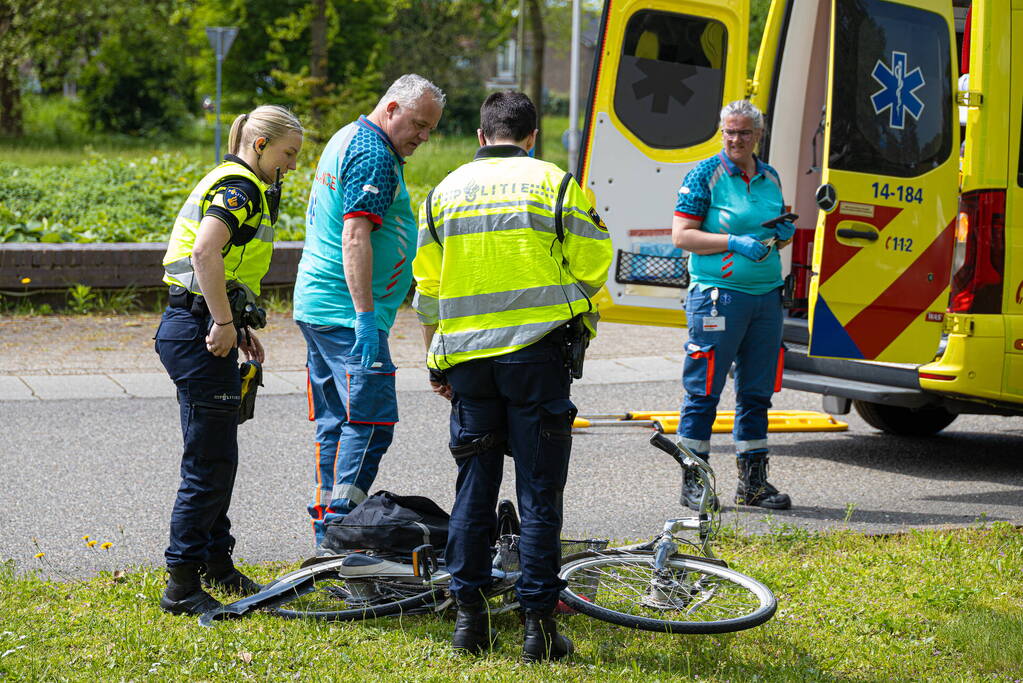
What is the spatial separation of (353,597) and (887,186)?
11.0 feet

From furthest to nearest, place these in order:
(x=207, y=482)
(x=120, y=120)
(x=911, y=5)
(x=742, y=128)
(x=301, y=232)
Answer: (x=120, y=120) → (x=301, y=232) → (x=911, y=5) → (x=742, y=128) → (x=207, y=482)

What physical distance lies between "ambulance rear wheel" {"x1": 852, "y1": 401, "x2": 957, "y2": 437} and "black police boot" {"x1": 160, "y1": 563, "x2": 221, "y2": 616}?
4.70 m

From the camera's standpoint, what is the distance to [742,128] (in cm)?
568

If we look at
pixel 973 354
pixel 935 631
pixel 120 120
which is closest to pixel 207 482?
pixel 935 631

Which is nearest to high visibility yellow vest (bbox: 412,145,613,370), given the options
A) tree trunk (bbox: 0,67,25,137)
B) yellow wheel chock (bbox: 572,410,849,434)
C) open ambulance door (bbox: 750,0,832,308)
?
yellow wheel chock (bbox: 572,410,849,434)

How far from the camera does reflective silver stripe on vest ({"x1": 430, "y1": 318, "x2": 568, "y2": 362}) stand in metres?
3.86

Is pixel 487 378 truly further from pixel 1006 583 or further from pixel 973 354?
pixel 973 354

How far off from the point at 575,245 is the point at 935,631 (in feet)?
6.05

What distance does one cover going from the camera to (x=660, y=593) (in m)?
4.32

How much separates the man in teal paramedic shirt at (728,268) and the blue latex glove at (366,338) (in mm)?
1827

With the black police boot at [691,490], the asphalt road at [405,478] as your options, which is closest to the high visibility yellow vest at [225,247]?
the asphalt road at [405,478]

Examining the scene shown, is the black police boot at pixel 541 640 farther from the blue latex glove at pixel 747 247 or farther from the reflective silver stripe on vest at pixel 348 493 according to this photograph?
the blue latex glove at pixel 747 247

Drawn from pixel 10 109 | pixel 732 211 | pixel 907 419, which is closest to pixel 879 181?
pixel 732 211

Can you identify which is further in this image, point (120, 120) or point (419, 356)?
point (120, 120)
